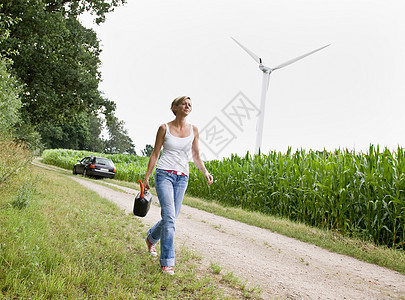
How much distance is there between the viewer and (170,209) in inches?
147

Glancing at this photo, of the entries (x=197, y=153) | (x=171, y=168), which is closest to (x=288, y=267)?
(x=197, y=153)

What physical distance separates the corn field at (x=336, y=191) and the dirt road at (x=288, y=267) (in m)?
1.89

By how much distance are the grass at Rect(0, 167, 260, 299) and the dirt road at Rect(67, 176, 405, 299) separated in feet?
1.63

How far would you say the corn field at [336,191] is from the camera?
7281mm

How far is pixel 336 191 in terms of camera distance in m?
8.29

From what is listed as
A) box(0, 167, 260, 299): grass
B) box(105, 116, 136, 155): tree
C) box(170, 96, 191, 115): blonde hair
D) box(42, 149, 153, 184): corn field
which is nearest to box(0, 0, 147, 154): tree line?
box(42, 149, 153, 184): corn field

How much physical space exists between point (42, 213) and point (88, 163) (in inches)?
659

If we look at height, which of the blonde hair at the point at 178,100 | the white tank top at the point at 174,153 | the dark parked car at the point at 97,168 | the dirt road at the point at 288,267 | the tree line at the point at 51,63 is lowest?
the dirt road at the point at 288,267

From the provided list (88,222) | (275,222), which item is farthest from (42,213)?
(275,222)

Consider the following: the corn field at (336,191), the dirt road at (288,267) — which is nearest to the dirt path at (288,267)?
the dirt road at (288,267)

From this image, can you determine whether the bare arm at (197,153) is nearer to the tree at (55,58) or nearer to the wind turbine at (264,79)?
the wind turbine at (264,79)

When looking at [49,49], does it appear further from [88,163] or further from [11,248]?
[11,248]

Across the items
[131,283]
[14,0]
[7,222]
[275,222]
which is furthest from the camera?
[14,0]

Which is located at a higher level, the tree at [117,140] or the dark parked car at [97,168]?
the tree at [117,140]
